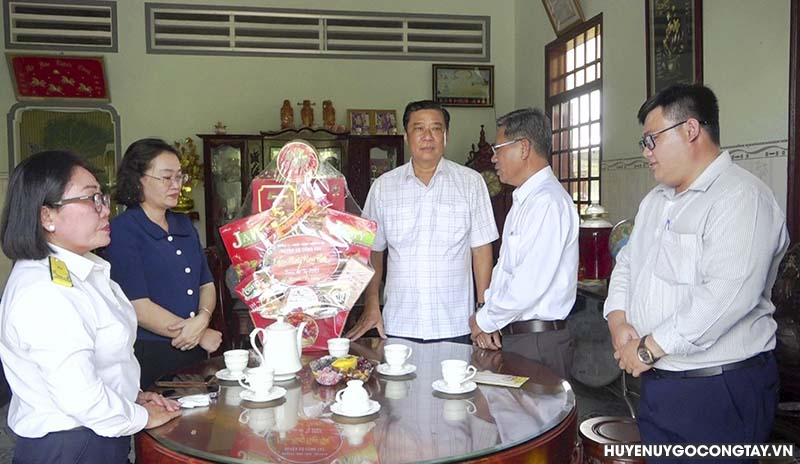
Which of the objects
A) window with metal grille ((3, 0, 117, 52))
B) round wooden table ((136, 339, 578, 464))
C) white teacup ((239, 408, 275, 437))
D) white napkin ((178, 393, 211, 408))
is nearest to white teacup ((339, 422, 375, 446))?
round wooden table ((136, 339, 578, 464))

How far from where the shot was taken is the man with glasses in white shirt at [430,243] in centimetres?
239

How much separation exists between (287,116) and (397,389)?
4.62 m

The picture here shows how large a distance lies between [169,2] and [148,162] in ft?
15.0

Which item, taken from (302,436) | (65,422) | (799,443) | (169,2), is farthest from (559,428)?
(169,2)

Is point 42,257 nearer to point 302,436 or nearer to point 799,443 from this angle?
point 302,436

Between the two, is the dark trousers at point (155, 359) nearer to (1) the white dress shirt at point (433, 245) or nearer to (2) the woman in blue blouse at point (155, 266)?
(2) the woman in blue blouse at point (155, 266)

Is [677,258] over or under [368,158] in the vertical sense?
under

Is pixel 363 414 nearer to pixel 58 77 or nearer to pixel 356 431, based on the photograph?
pixel 356 431

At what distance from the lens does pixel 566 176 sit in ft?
18.0

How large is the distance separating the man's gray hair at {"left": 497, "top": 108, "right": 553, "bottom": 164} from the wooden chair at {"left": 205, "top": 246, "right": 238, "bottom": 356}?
1697 mm

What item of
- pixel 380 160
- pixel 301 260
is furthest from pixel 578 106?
pixel 301 260

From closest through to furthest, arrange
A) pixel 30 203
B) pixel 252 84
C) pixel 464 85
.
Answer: pixel 30 203
pixel 252 84
pixel 464 85

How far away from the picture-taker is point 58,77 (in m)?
5.85

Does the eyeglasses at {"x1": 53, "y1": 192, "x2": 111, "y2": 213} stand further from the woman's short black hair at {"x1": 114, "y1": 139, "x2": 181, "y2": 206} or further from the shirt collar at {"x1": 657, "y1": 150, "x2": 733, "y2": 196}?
the shirt collar at {"x1": 657, "y1": 150, "x2": 733, "y2": 196}
